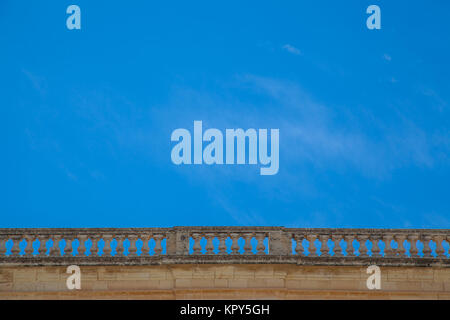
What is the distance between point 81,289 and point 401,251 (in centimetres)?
738

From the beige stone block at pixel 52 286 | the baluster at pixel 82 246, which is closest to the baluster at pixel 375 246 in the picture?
the baluster at pixel 82 246

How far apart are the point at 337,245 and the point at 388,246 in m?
1.17

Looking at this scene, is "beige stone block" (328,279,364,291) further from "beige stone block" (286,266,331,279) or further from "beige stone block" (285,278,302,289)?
"beige stone block" (285,278,302,289)

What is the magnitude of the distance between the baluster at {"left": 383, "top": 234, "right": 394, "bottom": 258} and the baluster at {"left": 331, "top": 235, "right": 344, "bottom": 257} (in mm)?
1011

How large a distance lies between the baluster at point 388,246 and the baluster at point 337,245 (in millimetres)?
1011

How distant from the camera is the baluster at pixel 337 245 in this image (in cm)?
1903

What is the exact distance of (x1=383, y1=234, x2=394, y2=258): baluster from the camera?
1902cm

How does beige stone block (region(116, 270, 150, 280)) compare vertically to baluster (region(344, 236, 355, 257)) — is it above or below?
below

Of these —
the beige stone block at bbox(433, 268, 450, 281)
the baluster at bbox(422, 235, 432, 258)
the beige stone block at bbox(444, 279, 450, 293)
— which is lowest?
the beige stone block at bbox(444, 279, 450, 293)

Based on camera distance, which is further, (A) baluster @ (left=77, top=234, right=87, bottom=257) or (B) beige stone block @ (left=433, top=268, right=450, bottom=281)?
(A) baluster @ (left=77, top=234, right=87, bottom=257)

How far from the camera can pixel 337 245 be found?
752 inches

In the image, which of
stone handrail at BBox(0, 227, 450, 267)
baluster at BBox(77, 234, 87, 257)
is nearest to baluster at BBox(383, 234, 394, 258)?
stone handrail at BBox(0, 227, 450, 267)

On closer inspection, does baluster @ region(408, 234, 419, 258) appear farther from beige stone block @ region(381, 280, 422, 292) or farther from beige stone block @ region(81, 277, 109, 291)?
beige stone block @ region(81, 277, 109, 291)
